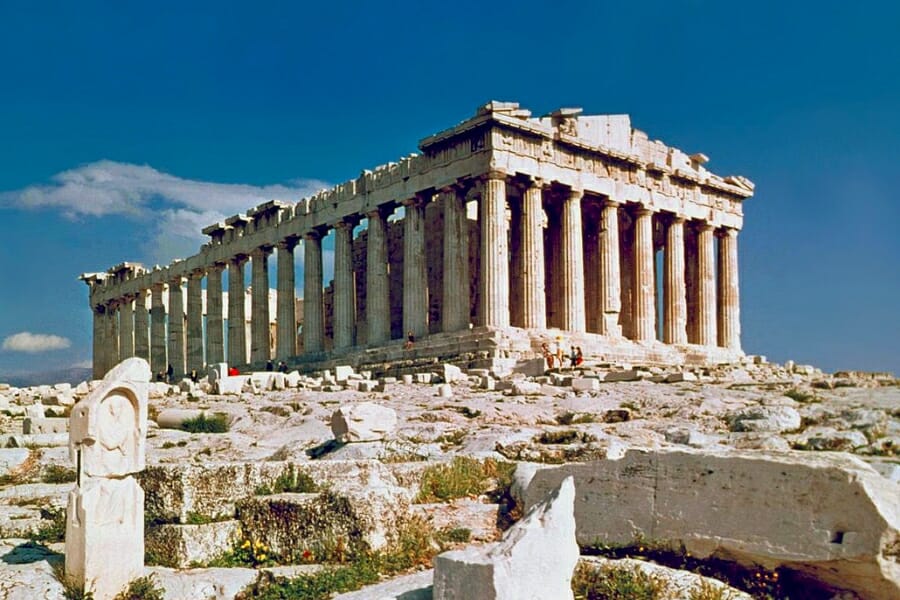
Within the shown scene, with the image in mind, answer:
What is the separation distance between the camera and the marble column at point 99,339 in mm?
63531

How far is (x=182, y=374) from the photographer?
5372 cm

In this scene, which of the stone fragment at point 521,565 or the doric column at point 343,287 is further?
the doric column at point 343,287

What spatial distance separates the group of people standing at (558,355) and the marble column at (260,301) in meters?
18.9

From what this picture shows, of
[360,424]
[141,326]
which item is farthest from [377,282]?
[360,424]

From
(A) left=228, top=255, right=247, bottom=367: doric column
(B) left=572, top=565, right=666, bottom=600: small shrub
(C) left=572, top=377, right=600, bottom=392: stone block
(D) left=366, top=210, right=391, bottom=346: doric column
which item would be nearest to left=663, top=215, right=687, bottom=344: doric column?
(D) left=366, top=210, right=391, bottom=346: doric column

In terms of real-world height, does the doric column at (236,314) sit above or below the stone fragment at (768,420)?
above

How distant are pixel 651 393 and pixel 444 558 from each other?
57.7ft

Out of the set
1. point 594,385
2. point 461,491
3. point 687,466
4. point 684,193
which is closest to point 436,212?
point 684,193

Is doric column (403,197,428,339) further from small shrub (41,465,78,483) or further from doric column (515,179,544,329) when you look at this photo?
small shrub (41,465,78,483)

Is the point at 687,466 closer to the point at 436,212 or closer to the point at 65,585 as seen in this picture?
the point at 65,585

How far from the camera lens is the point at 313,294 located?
4544 cm

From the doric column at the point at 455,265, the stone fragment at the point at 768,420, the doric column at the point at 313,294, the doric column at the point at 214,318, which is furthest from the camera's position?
the doric column at the point at 214,318

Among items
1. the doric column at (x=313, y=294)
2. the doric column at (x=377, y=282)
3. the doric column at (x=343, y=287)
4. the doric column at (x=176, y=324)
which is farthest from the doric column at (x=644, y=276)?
the doric column at (x=176, y=324)

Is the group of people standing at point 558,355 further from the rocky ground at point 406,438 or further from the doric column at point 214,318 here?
the doric column at point 214,318
